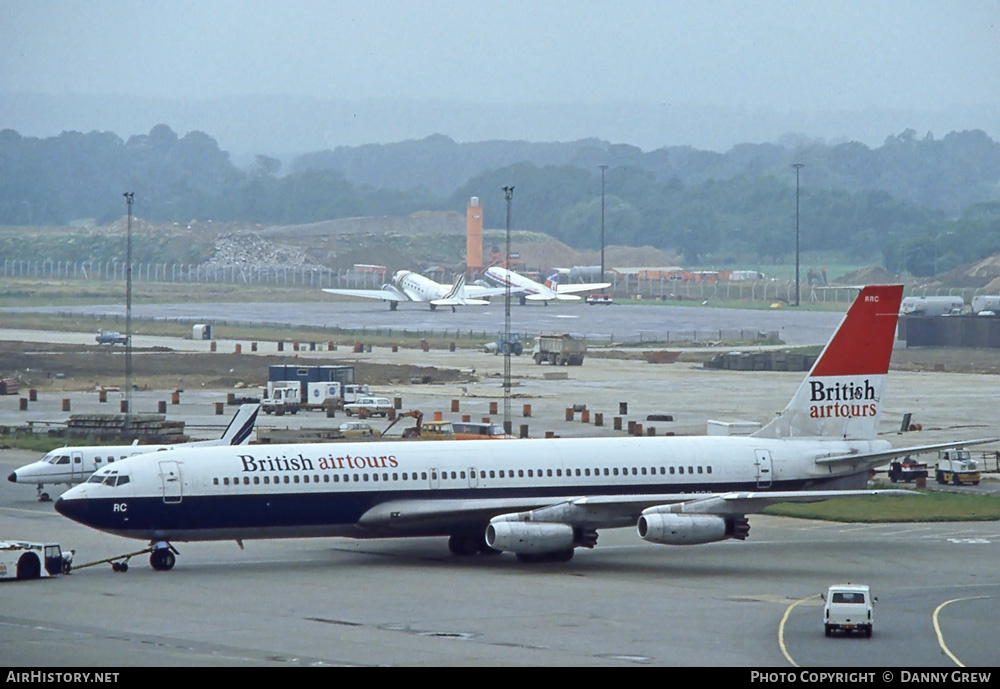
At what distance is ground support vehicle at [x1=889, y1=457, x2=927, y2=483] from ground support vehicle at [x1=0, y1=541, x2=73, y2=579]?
36.6 m

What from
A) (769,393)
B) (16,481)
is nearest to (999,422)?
(769,393)

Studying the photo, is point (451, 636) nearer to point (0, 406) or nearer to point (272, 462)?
point (272, 462)

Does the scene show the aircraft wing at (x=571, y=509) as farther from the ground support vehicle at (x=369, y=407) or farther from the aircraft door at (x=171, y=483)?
the ground support vehicle at (x=369, y=407)

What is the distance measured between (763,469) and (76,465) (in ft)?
89.8

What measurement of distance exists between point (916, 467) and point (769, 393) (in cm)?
3805

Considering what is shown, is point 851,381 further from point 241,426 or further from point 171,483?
point 241,426

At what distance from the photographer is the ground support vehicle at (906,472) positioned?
225ft

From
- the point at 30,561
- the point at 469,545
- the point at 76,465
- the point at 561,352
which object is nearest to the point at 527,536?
the point at 469,545

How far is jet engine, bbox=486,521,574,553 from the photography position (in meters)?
46.7

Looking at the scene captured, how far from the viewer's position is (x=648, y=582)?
45.6 metres

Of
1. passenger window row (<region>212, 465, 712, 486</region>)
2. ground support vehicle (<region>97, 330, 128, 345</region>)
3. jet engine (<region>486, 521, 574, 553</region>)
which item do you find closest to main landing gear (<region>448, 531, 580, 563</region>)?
passenger window row (<region>212, 465, 712, 486</region>)

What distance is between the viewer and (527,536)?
46.8m

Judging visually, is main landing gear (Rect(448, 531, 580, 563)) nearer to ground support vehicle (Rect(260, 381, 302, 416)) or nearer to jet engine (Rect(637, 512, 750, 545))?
jet engine (Rect(637, 512, 750, 545))

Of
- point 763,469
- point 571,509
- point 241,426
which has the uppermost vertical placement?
point 241,426
